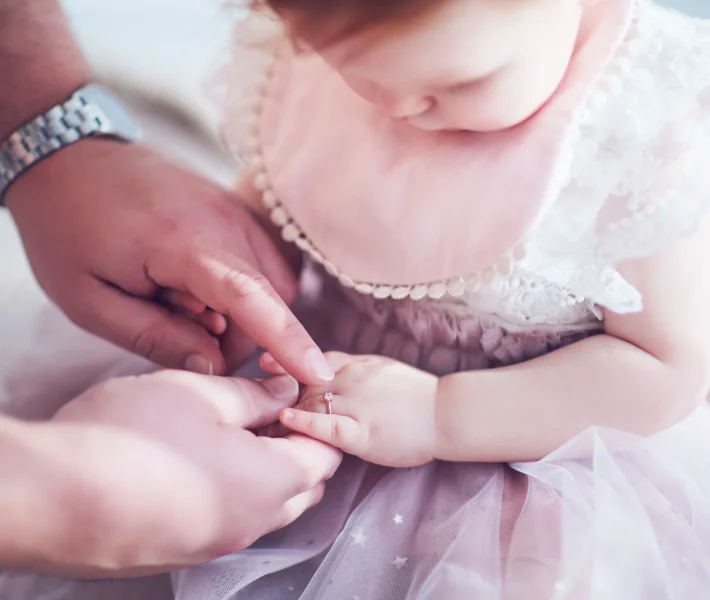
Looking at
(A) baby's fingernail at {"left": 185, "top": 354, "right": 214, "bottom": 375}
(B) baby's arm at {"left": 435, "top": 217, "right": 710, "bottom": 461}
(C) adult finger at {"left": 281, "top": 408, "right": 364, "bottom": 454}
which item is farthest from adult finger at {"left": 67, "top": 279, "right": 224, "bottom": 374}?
(B) baby's arm at {"left": 435, "top": 217, "right": 710, "bottom": 461}

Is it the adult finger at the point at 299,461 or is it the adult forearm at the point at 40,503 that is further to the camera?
the adult finger at the point at 299,461

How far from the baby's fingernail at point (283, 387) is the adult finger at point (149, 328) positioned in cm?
6

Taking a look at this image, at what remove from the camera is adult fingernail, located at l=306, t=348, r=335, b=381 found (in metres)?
0.45

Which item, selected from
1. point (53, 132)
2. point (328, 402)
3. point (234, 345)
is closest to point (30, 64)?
point (53, 132)

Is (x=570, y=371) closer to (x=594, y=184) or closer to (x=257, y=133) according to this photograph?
(x=594, y=184)

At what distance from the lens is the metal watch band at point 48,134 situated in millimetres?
608

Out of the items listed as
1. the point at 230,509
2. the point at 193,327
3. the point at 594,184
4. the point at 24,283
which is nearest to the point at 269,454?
the point at 230,509

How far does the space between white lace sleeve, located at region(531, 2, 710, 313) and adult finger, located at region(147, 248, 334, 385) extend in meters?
0.19

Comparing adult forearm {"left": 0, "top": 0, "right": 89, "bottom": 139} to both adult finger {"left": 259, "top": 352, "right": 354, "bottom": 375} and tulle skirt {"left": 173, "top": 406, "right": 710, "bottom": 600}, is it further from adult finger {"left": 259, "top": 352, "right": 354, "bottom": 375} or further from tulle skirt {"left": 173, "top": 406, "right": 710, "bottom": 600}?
tulle skirt {"left": 173, "top": 406, "right": 710, "bottom": 600}

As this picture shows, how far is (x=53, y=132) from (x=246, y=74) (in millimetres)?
207

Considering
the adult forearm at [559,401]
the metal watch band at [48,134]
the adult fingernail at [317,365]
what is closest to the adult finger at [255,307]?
the adult fingernail at [317,365]

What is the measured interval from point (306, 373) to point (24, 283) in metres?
0.42

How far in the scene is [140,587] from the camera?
50 centimetres

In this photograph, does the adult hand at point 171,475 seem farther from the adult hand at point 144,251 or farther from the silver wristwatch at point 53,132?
the silver wristwatch at point 53,132
